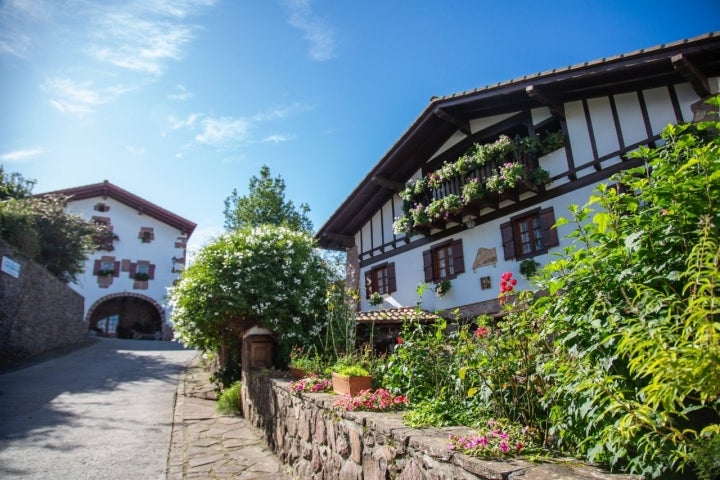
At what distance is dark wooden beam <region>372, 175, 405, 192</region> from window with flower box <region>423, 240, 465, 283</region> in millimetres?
2537

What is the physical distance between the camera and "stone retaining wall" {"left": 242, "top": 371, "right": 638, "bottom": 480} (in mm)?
2135

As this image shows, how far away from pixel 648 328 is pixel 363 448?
2.47 m

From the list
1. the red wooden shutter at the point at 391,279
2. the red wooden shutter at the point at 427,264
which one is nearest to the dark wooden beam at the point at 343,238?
the red wooden shutter at the point at 391,279

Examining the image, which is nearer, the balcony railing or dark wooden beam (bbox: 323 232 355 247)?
the balcony railing

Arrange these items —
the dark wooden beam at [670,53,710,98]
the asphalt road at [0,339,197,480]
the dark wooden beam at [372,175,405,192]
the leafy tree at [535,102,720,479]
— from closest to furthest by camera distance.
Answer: the leafy tree at [535,102,720,479] → the asphalt road at [0,339,197,480] → the dark wooden beam at [670,53,710,98] → the dark wooden beam at [372,175,405,192]

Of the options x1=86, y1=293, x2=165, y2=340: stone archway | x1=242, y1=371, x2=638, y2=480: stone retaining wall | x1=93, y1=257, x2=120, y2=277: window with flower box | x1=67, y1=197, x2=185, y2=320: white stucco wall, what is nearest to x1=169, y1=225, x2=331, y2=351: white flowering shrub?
x1=242, y1=371, x2=638, y2=480: stone retaining wall

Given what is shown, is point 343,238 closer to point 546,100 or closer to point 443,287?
point 443,287

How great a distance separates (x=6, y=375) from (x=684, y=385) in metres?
13.4

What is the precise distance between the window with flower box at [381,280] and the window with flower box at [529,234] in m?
4.36

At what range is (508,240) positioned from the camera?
10.5 m

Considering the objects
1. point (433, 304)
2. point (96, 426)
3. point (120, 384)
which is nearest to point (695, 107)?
point (433, 304)

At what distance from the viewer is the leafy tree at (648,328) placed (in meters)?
1.56

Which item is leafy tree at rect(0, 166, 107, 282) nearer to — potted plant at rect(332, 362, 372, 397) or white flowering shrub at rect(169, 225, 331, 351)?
white flowering shrub at rect(169, 225, 331, 351)

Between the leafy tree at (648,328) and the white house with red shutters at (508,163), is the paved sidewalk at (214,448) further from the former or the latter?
the white house with red shutters at (508,163)
